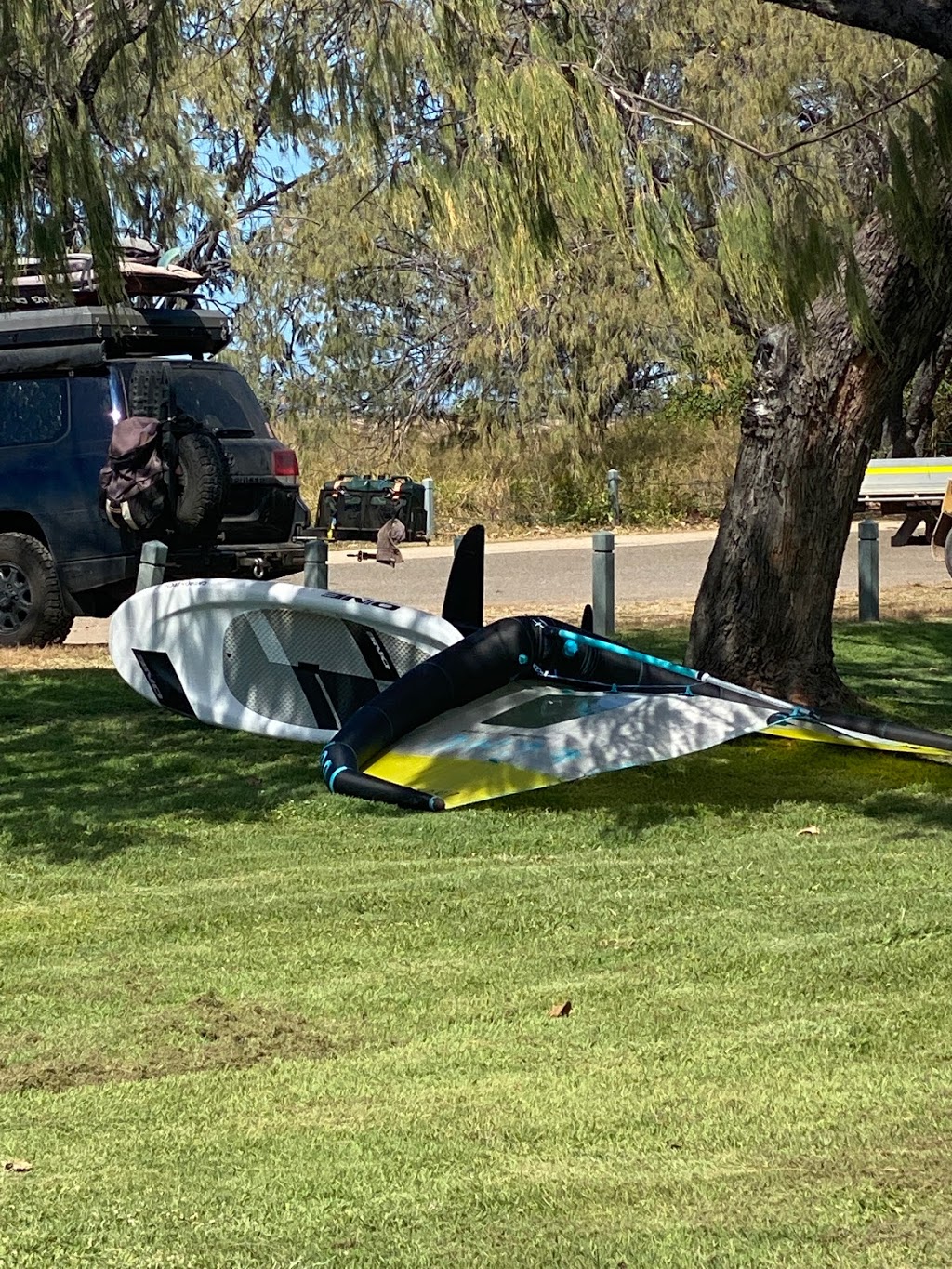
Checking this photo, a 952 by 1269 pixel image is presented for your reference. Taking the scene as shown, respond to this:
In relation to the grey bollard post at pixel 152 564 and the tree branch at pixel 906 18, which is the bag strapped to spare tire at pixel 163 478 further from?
the tree branch at pixel 906 18

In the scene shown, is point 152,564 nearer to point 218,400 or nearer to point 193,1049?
point 218,400

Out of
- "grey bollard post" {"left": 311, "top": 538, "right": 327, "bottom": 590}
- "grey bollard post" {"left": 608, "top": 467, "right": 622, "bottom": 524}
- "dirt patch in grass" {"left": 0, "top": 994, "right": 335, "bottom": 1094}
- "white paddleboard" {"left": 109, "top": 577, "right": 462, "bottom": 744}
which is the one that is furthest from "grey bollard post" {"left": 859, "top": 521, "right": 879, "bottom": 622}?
"grey bollard post" {"left": 608, "top": 467, "right": 622, "bottom": 524}

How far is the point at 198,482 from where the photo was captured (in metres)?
12.8

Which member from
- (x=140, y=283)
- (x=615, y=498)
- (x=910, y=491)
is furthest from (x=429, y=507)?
(x=140, y=283)

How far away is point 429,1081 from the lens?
4.44 metres

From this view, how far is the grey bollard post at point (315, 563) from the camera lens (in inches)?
507

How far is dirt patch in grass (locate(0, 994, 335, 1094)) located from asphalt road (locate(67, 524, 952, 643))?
966 centimetres

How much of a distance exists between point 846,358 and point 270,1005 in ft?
18.8

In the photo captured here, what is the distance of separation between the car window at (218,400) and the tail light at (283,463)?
21cm

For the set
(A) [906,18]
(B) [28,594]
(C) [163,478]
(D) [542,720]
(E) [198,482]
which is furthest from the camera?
(B) [28,594]

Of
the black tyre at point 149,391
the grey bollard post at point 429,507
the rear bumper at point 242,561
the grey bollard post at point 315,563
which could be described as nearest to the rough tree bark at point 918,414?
the grey bollard post at point 429,507

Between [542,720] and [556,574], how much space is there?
1236 centimetres

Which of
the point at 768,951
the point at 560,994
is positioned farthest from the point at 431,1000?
the point at 768,951

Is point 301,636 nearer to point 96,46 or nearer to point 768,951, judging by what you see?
point 96,46
